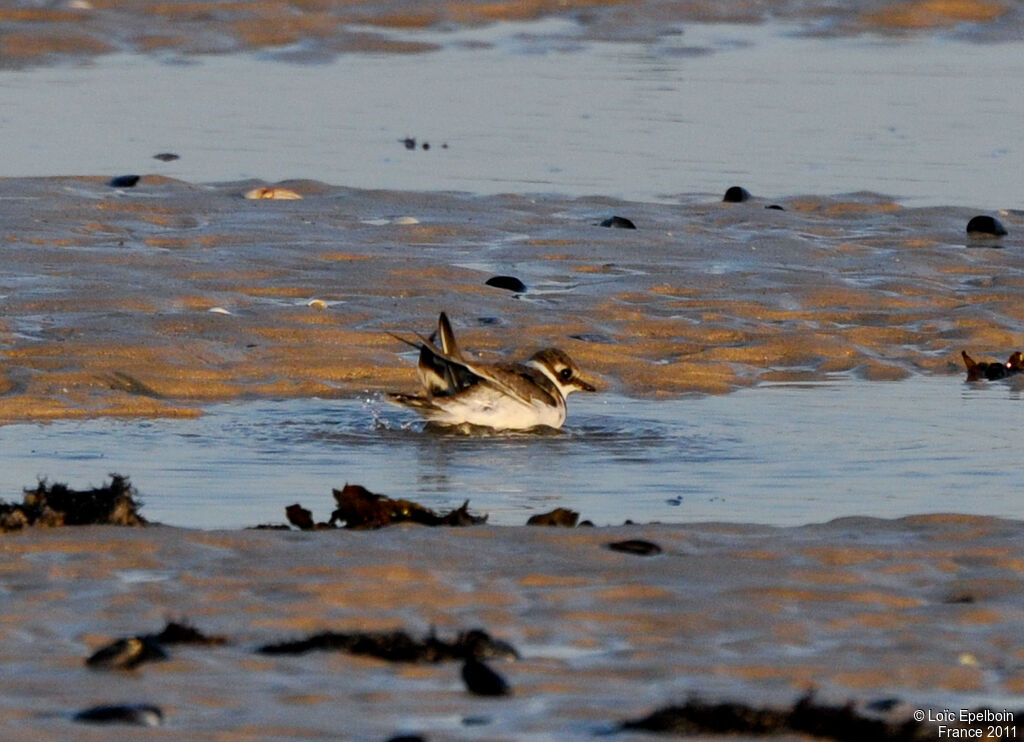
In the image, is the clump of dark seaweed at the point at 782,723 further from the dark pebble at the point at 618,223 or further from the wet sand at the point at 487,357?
the dark pebble at the point at 618,223

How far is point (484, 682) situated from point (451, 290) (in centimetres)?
668

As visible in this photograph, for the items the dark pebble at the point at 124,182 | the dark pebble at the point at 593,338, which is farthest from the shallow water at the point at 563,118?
the dark pebble at the point at 593,338

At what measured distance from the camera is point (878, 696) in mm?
4902

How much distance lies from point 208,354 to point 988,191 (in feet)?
23.4

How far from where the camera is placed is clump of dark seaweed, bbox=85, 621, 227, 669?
4.91 metres

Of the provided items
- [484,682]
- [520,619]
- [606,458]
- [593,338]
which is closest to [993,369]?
[593,338]

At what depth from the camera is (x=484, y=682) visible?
190 inches

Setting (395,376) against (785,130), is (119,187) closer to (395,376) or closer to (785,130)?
(395,376)

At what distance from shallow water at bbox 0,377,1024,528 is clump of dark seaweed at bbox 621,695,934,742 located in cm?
244

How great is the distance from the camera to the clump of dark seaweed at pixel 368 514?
6.68 meters

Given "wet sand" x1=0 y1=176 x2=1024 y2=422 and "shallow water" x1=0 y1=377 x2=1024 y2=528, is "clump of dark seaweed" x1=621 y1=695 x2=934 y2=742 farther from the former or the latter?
"wet sand" x1=0 y1=176 x2=1024 y2=422

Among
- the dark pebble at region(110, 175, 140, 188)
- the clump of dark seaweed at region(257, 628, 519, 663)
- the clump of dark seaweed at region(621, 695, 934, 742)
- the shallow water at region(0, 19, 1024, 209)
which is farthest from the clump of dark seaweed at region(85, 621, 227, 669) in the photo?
the shallow water at region(0, 19, 1024, 209)

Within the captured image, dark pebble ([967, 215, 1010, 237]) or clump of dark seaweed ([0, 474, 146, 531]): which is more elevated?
dark pebble ([967, 215, 1010, 237])

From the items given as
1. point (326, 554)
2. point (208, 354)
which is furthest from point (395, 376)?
point (326, 554)
